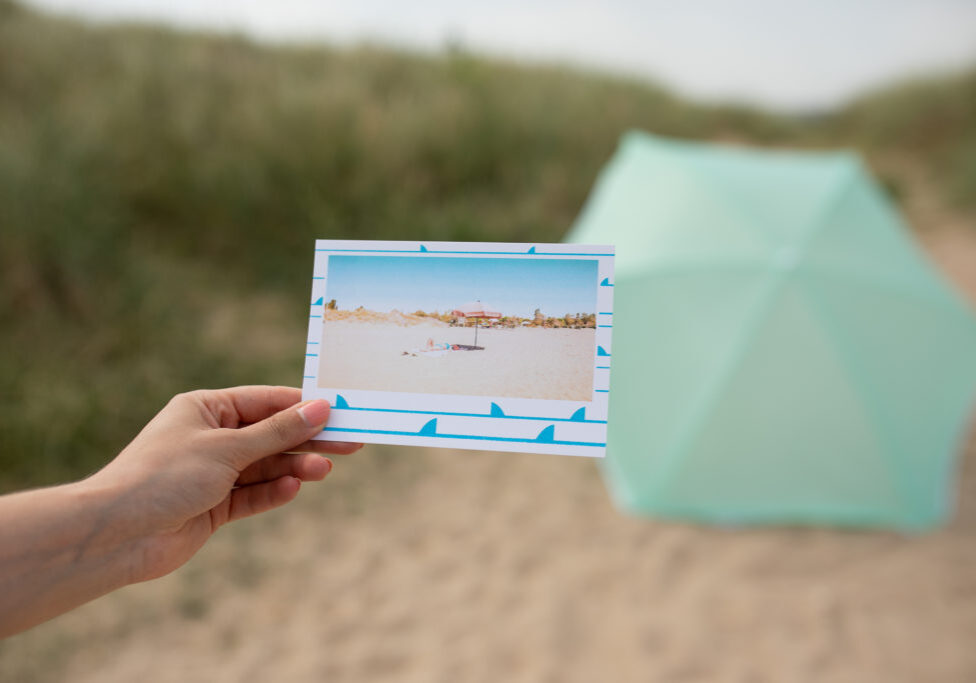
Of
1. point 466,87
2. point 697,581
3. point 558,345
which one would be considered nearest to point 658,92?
point 466,87

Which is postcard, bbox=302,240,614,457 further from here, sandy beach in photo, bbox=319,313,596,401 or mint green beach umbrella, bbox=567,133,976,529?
mint green beach umbrella, bbox=567,133,976,529

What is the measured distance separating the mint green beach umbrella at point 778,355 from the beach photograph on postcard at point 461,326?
163 cm

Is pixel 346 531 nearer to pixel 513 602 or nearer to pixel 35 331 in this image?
pixel 513 602

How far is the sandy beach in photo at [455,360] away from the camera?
2.85 feet

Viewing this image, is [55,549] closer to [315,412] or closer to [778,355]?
[315,412]

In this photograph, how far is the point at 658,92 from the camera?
8.25 metres

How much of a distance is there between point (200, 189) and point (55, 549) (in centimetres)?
354

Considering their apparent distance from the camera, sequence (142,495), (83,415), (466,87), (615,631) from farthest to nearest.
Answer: (466,87)
(83,415)
(615,631)
(142,495)

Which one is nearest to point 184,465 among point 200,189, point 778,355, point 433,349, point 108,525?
point 108,525

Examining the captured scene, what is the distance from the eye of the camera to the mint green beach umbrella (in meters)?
2.43

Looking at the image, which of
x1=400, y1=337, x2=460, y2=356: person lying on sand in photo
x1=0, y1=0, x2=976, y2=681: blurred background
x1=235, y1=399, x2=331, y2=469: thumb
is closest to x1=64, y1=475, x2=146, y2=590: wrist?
x1=235, y1=399, x2=331, y2=469: thumb

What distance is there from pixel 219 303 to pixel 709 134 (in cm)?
660

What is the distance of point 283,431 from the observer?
0.88 metres

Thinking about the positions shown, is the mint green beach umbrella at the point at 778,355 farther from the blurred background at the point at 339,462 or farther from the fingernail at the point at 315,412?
the fingernail at the point at 315,412
